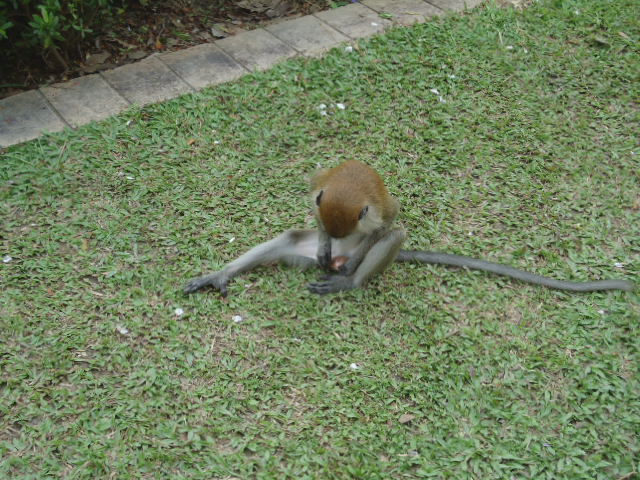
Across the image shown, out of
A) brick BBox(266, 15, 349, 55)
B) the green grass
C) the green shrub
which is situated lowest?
the green grass

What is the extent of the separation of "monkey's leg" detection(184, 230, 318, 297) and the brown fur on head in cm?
39

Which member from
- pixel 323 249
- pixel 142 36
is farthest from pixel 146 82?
pixel 323 249

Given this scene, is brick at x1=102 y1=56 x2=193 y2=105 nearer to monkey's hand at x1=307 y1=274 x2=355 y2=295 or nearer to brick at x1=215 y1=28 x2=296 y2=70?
brick at x1=215 y1=28 x2=296 y2=70

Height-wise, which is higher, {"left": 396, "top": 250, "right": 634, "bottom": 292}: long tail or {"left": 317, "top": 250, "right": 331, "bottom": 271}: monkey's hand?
{"left": 317, "top": 250, "right": 331, "bottom": 271}: monkey's hand

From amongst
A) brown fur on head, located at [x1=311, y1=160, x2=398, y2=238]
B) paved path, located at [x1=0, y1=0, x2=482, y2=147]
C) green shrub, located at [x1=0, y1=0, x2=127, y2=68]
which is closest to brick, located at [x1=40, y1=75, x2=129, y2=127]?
paved path, located at [x1=0, y1=0, x2=482, y2=147]

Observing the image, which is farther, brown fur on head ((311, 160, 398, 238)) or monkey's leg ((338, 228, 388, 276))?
monkey's leg ((338, 228, 388, 276))

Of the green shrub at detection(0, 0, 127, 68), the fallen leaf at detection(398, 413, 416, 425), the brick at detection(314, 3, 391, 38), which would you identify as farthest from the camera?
the brick at detection(314, 3, 391, 38)

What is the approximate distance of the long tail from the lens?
4.29m

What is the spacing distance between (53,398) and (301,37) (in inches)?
179

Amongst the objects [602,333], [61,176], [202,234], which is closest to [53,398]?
[202,234]

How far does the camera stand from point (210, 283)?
4.10 meters

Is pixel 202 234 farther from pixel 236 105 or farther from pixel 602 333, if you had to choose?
pixel 602 333

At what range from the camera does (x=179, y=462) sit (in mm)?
3232

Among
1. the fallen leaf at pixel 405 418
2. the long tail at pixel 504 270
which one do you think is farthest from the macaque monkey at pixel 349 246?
the fallen leaf at pixel 405 418
